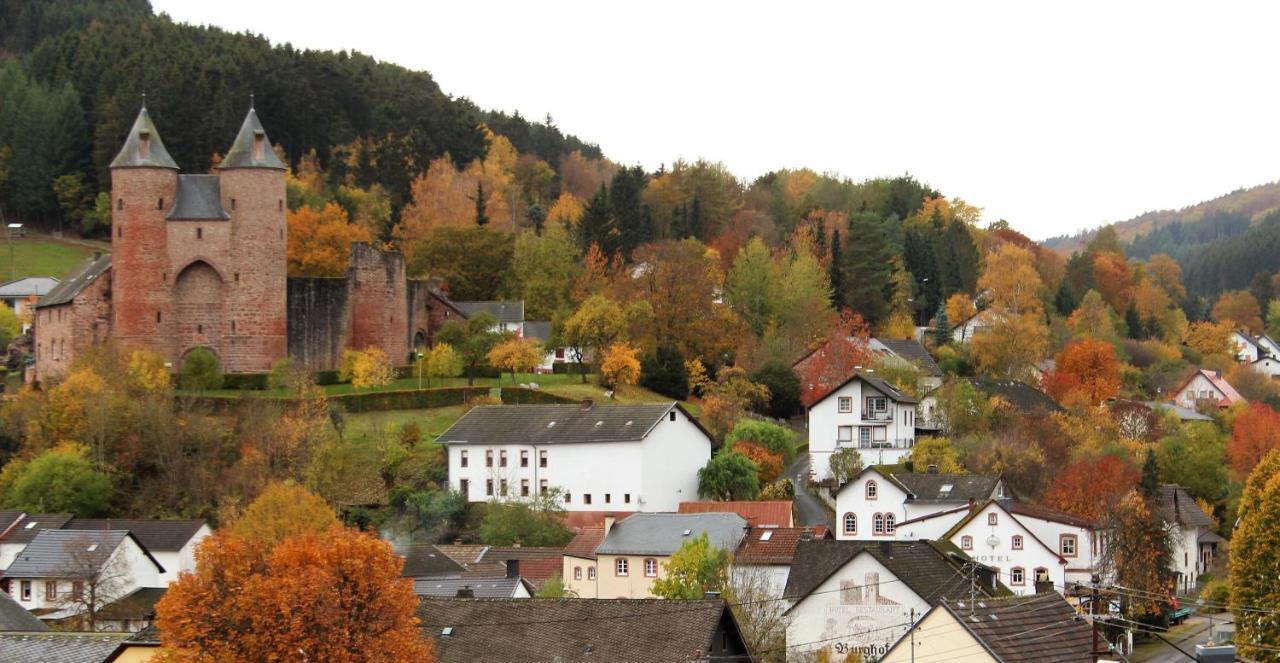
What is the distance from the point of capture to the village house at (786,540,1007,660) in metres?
46.6

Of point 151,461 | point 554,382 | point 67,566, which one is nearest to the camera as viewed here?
point 67,566

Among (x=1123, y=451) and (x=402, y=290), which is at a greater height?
(x=402, y=290)

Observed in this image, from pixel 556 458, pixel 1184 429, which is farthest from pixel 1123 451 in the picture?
pixel 556 458

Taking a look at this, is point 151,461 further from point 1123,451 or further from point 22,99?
point 22,99

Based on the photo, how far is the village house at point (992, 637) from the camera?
36.7 meters

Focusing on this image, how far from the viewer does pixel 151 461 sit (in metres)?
67.8

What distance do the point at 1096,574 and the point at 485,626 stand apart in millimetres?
22607

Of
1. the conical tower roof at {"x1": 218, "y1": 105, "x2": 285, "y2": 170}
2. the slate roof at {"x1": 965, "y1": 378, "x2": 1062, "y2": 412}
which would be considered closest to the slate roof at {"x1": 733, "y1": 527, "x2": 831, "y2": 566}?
the slate roof at {"x1": 965, "y1": 378, "x2": 1062, "y2": 412}

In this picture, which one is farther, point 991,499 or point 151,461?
point 151,461

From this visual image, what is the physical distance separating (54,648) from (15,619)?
23.2ft

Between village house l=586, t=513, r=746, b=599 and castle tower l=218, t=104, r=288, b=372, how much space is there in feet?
81.0

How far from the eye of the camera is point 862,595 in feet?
155

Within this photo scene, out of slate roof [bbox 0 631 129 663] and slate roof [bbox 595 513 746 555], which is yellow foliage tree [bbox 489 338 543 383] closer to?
slate roof [bbox 595 513 746 555]

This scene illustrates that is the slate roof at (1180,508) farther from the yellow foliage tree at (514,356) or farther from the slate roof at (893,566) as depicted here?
the yellow foliage tree at (514,356)
